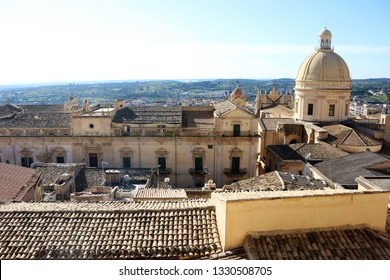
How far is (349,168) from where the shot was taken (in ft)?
62.4

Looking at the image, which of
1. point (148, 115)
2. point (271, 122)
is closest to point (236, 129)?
point (148, 115)

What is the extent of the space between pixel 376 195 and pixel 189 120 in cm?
2441

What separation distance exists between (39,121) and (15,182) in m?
18.1

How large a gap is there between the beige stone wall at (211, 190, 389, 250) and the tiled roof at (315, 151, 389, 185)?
9905mm

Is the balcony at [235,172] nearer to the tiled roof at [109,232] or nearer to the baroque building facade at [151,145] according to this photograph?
the baroque building facade at [151,145]

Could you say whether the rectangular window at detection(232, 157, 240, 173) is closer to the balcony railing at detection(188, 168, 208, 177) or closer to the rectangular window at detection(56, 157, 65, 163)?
the balcony railing at detection(188, 168, 208, 177)

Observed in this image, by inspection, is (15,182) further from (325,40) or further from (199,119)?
(325,40)

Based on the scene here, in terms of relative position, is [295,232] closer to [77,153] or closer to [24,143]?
[77,153]

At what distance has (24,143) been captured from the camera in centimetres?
2872

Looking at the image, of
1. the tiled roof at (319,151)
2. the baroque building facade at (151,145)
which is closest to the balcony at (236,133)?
the baroque building facade at (151,145)

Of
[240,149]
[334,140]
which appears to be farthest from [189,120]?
[334,140]

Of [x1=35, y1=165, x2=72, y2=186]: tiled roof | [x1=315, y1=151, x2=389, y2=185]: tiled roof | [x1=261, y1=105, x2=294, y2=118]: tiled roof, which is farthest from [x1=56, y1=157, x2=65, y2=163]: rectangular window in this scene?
[x1=261, y1=105, x2=294, y2=118]: tiled roof

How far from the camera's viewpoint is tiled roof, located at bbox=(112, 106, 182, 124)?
2931 centimetres

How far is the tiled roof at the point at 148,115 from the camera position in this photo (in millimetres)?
29312
